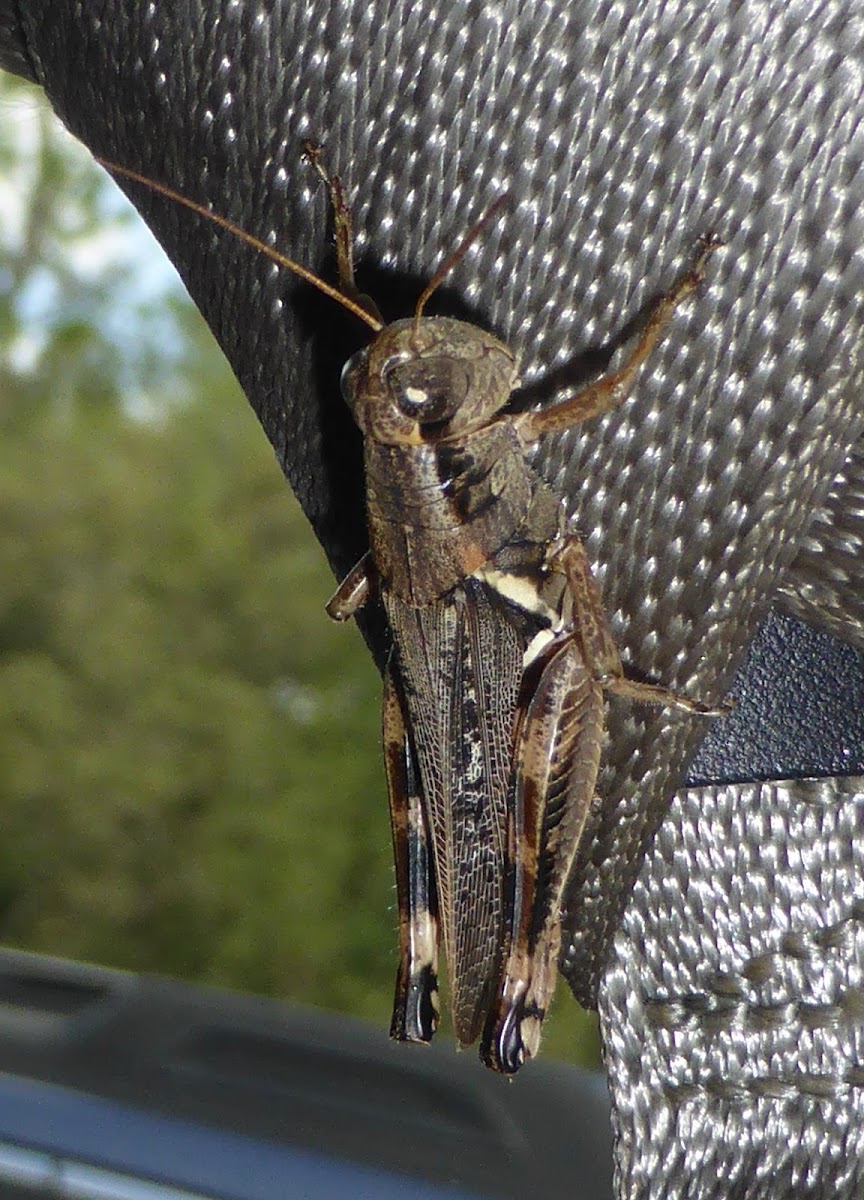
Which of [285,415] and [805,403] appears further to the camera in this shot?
[285,415]

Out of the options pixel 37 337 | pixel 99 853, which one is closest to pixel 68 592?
pixel 99 853

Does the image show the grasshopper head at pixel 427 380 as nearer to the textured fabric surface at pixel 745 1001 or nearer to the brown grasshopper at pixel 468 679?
the brown grasshopper at pixel 468 679

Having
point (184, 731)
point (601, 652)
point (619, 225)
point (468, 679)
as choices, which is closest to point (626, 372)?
point (619, 225)

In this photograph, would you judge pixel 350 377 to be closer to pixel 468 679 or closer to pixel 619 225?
pixel 619 225

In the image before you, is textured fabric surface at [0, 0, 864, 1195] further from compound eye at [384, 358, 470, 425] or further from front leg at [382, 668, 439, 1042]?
front leg at [382, 668, 439, 1042]

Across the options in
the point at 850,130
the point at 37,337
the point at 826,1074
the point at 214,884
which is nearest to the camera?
the point at 850,130

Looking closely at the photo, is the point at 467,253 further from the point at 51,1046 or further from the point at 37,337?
the point at 37,337
